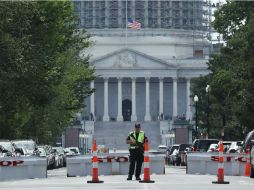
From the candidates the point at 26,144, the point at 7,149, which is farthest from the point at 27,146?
the point at 7,149

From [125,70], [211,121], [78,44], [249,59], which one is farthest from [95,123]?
[249,59]

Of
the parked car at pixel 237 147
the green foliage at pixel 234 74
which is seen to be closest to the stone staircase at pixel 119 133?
the green foliage at pixel 234 74

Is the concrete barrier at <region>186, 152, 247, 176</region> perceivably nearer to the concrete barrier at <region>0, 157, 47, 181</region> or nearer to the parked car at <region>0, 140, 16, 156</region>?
the concrete barrier at <region>0, 157, 47, 181</region>

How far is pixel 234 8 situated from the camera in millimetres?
84250

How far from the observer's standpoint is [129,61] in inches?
7840

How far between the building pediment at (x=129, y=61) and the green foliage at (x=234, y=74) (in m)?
82.0

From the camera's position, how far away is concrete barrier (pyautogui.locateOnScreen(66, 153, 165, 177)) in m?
44.1

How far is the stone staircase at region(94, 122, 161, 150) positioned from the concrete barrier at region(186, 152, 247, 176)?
408 feet

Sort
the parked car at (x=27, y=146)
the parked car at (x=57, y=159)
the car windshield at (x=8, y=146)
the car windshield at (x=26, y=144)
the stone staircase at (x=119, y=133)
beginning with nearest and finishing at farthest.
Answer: the car windshield at (x=8, y=146), the parked car at (x=27, y=146), the car windshield at (x=26, y=144), the parked car at (x=57, y=159), the stone staircase at (x=119, y=133)

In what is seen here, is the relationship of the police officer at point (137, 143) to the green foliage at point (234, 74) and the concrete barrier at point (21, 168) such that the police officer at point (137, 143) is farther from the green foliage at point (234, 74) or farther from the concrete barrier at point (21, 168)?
the green foliage at point (234, 74)

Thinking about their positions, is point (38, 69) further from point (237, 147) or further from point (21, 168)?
point (21, 168)

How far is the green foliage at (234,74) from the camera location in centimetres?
6781

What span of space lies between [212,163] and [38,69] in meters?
16.6

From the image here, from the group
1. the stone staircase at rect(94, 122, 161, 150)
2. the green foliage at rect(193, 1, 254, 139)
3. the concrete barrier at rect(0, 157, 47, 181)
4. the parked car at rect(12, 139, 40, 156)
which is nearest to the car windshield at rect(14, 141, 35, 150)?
the parked car at rect(12, 139, 40, 156)
